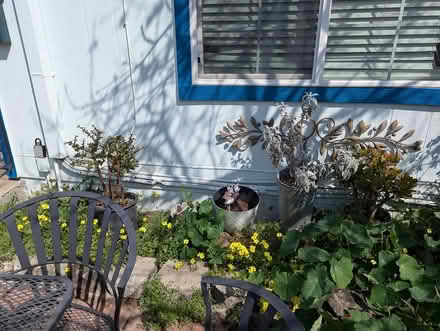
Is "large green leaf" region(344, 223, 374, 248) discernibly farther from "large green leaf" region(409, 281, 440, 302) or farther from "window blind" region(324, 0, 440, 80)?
"window blind" region(324, 0, 440, 80)

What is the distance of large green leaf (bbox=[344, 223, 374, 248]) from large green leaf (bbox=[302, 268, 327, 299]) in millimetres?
388

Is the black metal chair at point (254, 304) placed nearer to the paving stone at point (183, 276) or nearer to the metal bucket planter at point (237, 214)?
the paving stone at point (183, 276)

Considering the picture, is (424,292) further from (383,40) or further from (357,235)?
(383,40)

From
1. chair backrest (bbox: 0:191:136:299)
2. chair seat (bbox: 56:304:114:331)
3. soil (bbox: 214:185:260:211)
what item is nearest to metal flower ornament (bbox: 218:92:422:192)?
soil (bbox: 214:185:260:211)

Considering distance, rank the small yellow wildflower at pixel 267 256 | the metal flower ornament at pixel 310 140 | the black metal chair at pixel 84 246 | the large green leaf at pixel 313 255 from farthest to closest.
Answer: the metal flower ornament at pixel 310 140
the small yellow wildflower at pixel 267 256
the large green leaf at pixel 313 255
the black metal chair at pixel 84 246

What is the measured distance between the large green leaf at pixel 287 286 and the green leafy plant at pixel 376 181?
1.01 metres

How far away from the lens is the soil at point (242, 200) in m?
2.88

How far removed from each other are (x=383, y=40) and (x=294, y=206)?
148 centimetres

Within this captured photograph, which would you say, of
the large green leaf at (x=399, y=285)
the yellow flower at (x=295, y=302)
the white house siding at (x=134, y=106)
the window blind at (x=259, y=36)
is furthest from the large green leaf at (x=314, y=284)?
the window blind at (x=259, y=36)

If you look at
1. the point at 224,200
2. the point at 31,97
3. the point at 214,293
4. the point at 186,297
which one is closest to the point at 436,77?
the point at 224,200

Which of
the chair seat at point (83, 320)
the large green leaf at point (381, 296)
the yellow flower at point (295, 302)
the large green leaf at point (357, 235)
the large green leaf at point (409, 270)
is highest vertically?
the large green leaf at point (357, 235)

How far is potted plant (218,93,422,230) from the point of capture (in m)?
2.55

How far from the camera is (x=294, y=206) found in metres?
2.64

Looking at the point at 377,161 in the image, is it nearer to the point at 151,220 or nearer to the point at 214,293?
the point at 214,293
